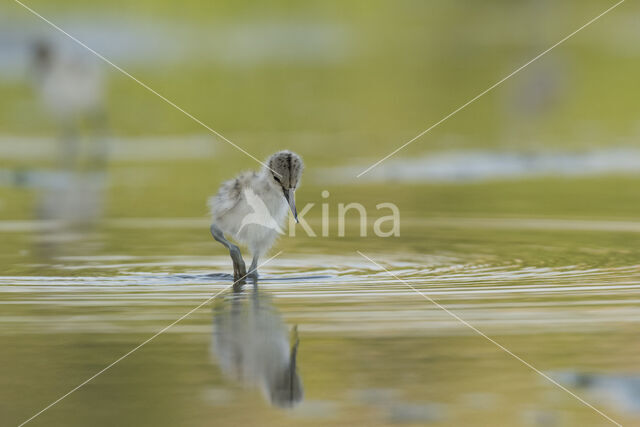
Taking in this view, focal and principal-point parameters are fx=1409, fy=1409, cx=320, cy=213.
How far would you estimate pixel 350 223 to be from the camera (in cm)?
1066

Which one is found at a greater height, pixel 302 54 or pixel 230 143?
pixel 302 54

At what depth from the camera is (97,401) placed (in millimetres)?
5160

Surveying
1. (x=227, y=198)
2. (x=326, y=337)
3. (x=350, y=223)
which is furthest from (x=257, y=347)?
(x=350, y=223)

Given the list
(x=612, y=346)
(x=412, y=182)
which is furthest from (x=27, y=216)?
(x=612, y=346)

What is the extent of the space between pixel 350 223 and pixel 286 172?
261 centimetres

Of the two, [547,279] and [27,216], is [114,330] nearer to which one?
[547,279]

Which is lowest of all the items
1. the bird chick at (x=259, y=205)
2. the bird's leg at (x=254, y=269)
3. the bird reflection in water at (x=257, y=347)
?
the bird reflection in water at (x=257, y=347)

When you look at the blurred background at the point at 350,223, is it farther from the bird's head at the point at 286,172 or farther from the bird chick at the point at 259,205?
the bird's head at the point at 286,172

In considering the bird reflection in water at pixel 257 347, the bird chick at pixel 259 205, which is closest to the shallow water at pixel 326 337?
the bird reflection in water at pixel 257 347

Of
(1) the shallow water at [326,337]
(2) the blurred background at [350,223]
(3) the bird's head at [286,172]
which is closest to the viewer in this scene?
(1) the shallow water at [326,337]

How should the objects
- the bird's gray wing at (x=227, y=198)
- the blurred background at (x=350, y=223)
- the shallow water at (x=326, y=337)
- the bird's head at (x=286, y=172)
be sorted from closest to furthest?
1. the shallow water at (x=326, y=337)
2. the blurred background at (x=350, y=223)
3. the bird's head at (x=286, y=172)
4. the bird's gray wing at (x=227, y=198)

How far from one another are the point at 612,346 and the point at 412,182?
7.44 m

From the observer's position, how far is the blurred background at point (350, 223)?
5.38 metres

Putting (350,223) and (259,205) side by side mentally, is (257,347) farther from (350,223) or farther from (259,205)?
(350,223)
